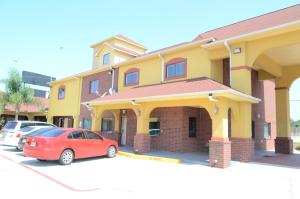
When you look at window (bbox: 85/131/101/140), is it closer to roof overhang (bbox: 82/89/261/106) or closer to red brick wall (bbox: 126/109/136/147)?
roof overhang (bbox: 82/89/261/106)

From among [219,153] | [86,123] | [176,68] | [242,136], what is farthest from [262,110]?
[86,123]

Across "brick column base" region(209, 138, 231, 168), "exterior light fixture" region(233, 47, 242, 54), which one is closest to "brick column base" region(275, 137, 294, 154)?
"exterior light fixture" region(233, 47, 242, 54)

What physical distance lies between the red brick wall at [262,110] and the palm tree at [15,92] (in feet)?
78.1

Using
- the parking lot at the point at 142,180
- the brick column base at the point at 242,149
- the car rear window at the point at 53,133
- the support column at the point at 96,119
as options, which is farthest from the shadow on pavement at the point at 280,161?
the support column at the point at 96,119

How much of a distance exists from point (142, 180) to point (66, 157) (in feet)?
14.2

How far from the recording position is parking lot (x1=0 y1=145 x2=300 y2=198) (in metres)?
6.76

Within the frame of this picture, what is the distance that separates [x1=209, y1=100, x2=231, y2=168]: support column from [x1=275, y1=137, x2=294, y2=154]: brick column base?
7906mm

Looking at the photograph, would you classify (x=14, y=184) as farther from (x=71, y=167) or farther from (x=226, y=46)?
(x=226, y=46)

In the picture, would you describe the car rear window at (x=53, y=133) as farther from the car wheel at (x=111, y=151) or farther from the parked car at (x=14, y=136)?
the parked car at (x=14, y=136)

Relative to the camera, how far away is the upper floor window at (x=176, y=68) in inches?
634

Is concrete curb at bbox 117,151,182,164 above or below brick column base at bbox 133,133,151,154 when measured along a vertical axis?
below

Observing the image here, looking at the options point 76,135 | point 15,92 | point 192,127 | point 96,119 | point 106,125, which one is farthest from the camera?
point 15,92

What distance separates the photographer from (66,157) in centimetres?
1102

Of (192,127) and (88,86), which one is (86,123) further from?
(192,127)
